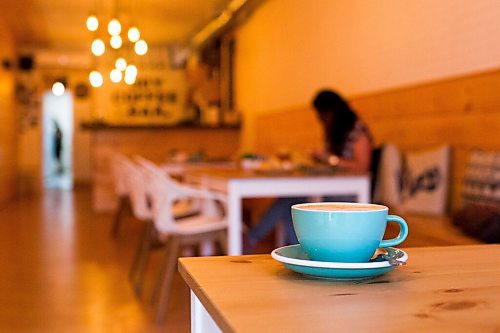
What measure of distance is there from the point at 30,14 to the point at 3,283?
6781 millimetres

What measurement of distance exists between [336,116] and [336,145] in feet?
0.71

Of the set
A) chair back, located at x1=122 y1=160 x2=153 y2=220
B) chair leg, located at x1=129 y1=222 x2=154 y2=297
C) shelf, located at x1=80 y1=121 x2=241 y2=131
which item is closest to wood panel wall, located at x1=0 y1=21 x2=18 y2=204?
shelf, located at x1=80 y1=121 x2=241 y2=131

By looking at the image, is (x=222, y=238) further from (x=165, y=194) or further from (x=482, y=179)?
(x=482, y=179)

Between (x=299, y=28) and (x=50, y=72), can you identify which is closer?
(x=299, y=28)

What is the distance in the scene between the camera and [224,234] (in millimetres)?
3699

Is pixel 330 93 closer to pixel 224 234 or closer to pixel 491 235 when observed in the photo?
pixel 224 234

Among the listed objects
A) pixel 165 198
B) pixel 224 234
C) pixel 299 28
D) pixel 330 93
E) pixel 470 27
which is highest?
pixel 299 28

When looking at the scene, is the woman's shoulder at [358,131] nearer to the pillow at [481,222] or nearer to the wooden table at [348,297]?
the pillow at [481,222]

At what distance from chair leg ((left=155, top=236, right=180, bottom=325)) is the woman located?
1045 millimetres

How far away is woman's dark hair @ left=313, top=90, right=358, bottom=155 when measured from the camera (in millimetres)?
4590

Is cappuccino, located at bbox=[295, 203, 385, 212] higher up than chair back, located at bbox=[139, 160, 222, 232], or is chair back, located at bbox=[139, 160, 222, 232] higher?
cappuccino, located at bbox=[295, 203, 385, 212]

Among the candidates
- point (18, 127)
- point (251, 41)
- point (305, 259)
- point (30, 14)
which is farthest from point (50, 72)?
point (305, 259)

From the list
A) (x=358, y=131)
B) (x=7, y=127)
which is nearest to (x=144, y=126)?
(x=7, y=127)

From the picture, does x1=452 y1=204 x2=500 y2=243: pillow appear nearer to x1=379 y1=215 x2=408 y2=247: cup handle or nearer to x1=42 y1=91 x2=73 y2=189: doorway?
x1=379 y1=215 x2=408 y2=247: cup handle
